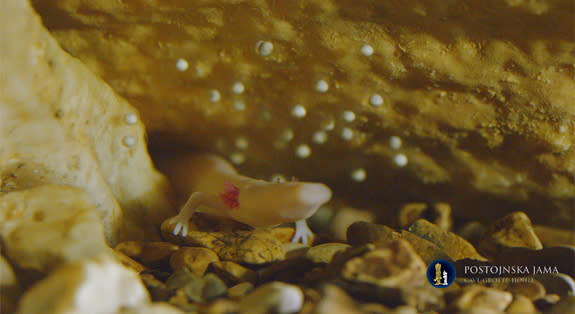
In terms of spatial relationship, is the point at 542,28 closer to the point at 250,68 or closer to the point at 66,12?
the point at 250,68

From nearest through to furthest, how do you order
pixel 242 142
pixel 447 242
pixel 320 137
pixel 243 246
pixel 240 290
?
pixel 240 290 < pixel 243 246 < pixel 447 242 < pixel 320 137 < pixel 242 142

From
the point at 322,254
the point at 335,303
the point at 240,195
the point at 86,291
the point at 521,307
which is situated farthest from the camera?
the point at 240,195

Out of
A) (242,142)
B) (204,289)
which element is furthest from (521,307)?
(242,142)

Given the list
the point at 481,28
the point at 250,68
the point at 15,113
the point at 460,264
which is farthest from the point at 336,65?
the point at 15,113

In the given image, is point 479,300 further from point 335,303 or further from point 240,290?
point 240,290

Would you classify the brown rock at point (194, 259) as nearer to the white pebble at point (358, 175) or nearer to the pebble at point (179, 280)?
the pebble at point (179, 280)

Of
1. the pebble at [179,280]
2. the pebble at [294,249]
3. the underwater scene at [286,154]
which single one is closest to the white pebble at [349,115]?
the underwater scene at [286,154]
